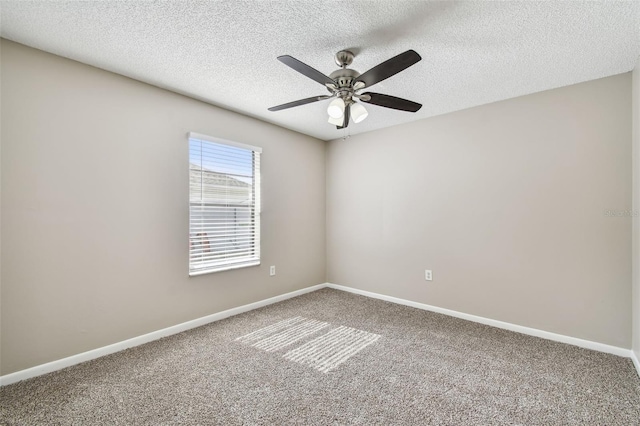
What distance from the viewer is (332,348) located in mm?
2562

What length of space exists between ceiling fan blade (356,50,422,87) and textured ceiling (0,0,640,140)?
0.28 m

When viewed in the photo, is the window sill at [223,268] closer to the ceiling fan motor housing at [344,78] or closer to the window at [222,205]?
the window at [222,205]

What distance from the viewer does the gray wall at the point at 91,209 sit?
2.05 meters

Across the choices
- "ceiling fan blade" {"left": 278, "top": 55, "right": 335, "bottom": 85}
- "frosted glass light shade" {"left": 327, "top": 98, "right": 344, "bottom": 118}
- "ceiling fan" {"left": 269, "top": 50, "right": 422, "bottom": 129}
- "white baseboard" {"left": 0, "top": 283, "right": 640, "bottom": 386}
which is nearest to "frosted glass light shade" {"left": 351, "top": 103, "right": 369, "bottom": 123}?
"ceiling fan" {"left": 269, "top": 50, "right": 422, "bottom": 129}

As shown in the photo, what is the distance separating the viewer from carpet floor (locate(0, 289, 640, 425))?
1710 mm

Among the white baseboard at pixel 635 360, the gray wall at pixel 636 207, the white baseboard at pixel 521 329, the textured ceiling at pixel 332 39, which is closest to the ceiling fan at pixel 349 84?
the textured ceiling at pixel 332 39

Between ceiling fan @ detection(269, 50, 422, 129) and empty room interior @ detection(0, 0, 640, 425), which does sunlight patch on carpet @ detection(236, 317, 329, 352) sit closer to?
empty room interior @ detection(0, 0, 640, 425)

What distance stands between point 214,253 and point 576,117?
3791 millimetres

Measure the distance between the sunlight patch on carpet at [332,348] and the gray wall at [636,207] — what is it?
6.62 feet

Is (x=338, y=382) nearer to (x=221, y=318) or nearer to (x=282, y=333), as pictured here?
(x=282, y=333)

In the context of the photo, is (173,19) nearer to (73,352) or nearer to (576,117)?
(73,352)

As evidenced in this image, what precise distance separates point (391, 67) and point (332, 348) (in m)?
2.25

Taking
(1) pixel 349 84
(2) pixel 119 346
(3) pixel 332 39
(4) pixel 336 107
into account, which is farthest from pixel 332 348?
(3) pixel 332 39

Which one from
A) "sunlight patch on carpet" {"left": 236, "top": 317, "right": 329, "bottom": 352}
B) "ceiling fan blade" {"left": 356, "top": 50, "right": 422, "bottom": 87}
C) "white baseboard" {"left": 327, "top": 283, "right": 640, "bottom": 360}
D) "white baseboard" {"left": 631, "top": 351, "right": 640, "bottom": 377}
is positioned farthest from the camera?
"sunlight patch on carpet" {"left": 236, "top": 317, "right": 329, "bottom": 352}
